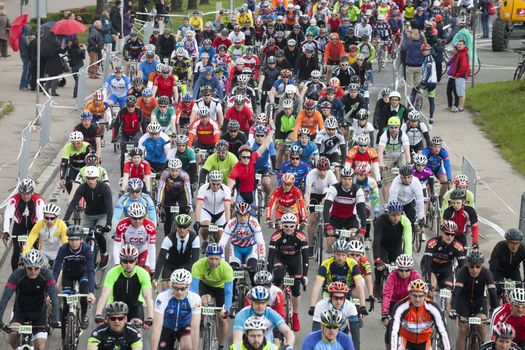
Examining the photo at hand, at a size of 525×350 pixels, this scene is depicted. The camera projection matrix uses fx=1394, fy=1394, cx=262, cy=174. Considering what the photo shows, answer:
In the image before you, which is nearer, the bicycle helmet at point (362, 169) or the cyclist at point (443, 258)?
the cyclist at point (443, 258)

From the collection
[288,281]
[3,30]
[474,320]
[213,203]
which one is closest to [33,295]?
[288,281]

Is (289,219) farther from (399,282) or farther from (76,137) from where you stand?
(76,137)

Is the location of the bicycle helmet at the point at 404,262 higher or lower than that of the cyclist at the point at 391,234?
higher

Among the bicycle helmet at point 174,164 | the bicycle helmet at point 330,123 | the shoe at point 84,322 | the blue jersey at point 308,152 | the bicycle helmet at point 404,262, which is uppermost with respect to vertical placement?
the bicycle helmet at point 404,262

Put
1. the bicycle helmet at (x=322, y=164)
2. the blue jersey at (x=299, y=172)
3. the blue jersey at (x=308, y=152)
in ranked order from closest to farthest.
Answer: the bicycle helmet at (x=322, y=164), the blue jersey at (x=299, y=172), the blue jersey at (x=308, y=152)

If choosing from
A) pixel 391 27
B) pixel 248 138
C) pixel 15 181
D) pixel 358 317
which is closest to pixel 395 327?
pixel 358 317

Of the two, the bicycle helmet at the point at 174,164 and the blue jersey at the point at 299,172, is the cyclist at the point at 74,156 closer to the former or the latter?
the bicycle helmet at the point at 174,164

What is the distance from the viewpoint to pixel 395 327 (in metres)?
15.6

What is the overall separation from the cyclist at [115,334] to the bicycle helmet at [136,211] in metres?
4.07

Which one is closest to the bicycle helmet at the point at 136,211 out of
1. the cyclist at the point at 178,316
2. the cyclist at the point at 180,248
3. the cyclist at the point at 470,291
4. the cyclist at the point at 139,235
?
the cyclist at the point at 139,235

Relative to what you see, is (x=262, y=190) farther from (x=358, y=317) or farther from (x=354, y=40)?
(x=354, y=40)

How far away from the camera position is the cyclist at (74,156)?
23.5 metres

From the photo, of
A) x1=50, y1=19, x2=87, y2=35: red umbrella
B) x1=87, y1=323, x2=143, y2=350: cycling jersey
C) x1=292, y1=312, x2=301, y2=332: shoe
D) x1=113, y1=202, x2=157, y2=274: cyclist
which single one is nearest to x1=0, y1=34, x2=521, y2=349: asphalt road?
x1=292, y1=312, x2=301, y2=332: shoe

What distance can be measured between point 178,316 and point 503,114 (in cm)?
2116
